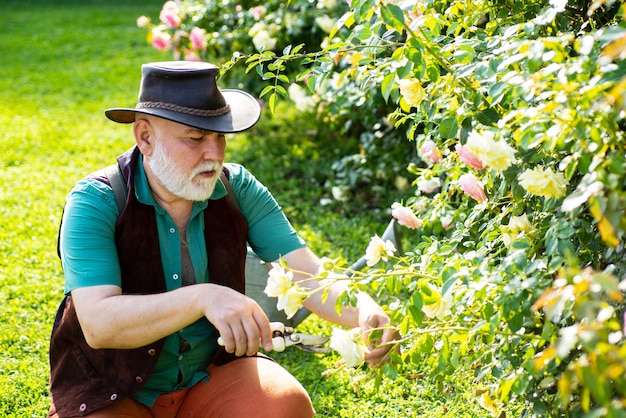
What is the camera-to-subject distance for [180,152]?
253 centimetres

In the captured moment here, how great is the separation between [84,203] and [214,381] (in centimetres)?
72

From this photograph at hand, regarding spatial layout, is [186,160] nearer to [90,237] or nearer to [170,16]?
[90,237]

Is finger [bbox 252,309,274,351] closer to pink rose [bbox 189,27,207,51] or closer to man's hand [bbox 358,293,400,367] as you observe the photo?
man's hand [bbox 358,293,400,367]

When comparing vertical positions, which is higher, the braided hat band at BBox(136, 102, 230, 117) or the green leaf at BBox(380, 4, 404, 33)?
the green leaf at BBox(380, 4, 404, 33)

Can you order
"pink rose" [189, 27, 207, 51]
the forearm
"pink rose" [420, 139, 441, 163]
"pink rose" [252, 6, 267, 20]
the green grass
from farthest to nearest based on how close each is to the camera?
"pink rose" [189, 27, 207, 51], "pink rose" [252, 6, 267, 20], the green grass, "pink rose" [420, 139, 441, 163], the forearm

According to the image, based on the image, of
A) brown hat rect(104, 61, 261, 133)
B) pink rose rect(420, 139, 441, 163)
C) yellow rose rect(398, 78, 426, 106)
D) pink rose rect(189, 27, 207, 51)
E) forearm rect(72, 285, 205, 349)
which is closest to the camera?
forearm rect(72, 285, 205, 349)

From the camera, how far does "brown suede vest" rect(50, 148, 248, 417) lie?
2512 millimetres

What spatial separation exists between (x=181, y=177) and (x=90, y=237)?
33 centimetres

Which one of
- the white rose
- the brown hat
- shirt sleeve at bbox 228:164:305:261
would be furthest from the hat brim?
the white rose

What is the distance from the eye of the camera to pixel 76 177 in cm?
568

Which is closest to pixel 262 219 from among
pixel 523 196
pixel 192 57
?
pixel 523 196

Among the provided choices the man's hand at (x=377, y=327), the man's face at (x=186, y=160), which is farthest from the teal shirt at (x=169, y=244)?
the man's hand at (x=377, y=327)

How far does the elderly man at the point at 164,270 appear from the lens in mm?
A: 2400

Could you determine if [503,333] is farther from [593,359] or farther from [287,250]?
[287,250]
